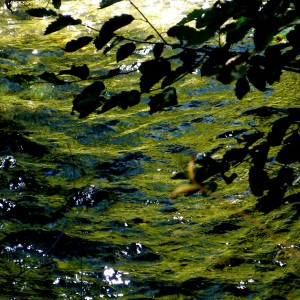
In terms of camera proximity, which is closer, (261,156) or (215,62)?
(215,62)

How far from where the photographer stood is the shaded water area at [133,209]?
9.61 feet

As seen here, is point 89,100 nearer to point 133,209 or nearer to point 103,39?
point 103,39

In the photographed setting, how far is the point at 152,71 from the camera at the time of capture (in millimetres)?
1741

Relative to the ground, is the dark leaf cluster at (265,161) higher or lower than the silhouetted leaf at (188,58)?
lower

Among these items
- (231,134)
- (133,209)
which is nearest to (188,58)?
(133,209)

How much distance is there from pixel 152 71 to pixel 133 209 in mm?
1986

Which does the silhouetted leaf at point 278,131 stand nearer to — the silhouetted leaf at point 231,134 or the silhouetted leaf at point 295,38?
the silhouetted leaf at point 295,38

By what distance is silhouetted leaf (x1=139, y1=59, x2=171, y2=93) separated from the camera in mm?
1738

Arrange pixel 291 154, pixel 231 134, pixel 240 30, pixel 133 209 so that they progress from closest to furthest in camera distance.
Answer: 1. pixel 240 30
2. pixel 291 154
3. pixel 133 209
4. pixel 231 134

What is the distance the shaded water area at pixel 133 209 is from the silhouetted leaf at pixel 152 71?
134cm

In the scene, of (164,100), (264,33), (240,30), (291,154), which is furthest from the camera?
(291,154)

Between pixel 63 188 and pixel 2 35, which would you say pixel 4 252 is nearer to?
pixel 63 188

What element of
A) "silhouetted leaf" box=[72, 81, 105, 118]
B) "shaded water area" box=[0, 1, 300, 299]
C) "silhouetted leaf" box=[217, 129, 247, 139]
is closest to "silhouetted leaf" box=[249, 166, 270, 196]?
"silhouetted leaf" box=[72, 81, 105, 118]

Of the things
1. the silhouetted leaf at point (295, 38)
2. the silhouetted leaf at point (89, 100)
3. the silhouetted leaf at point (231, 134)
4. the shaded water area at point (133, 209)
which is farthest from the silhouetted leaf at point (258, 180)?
the silhouetted leaf at point (231, 134)
